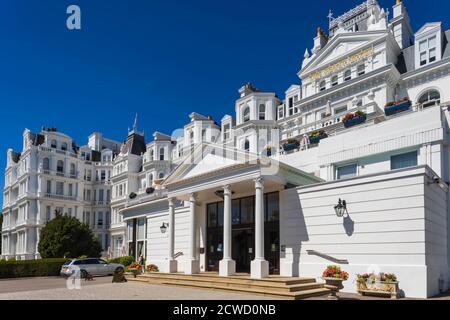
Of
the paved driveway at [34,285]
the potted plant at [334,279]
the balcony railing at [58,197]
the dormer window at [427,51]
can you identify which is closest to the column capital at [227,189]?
the potted plant at [334,279]

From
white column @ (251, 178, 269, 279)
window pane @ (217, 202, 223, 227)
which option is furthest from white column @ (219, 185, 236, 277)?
window pane @ (217, 202, 223, 227)

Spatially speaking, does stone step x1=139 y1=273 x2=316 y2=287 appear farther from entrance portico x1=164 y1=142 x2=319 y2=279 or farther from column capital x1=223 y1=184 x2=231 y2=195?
column capital x1=223 y1=184 x2=231 y2=195

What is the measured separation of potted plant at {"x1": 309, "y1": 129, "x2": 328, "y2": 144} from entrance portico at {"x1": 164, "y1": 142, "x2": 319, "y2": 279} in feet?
11.2

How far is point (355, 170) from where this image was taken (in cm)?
1981

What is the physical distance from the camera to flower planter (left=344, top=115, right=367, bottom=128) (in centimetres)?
2117

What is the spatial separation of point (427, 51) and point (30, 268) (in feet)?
107

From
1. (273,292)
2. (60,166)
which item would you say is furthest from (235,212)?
(60,166)

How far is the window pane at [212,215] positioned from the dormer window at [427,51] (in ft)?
55.8

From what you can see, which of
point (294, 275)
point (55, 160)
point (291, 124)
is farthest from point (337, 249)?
point (55, 160)

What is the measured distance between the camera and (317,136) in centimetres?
2259

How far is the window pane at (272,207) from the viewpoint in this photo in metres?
18.9

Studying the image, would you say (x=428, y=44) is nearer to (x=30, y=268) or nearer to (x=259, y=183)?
(x=259, y=183)

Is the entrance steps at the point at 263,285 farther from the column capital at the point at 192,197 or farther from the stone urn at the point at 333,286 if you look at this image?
the column capital at the point at 192,197

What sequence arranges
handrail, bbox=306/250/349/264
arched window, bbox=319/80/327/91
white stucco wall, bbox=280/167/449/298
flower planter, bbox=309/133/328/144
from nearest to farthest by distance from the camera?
white stucco wall, bbox=280/167/449/298, handrail, bbox=306/250/349/264, flower planter, bbox=309/133/328/144, arched window, bbox=319/80/327/91
